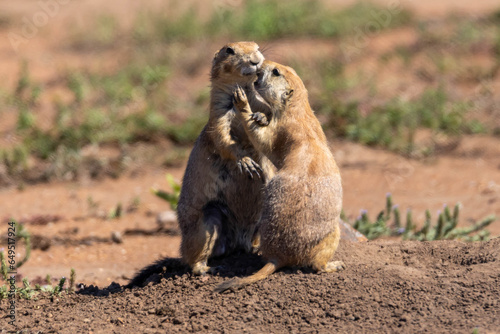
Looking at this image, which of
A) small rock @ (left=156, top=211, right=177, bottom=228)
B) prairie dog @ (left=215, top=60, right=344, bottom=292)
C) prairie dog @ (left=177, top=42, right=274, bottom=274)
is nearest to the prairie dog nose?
prairie dog @ (left=177, top=42, right=274, bottom=274)

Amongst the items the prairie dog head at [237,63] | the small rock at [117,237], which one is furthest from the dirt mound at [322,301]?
the small rock at [117,237]

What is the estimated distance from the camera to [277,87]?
17.6 ft

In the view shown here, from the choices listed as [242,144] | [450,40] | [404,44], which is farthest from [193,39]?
[242,144]

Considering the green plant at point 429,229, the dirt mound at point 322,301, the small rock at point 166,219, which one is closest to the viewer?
the dirt mound at point 322,301

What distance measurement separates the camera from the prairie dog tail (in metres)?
4.88

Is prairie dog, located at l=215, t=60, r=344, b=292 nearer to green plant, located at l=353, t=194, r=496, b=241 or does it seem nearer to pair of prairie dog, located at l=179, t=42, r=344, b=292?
pair of prairie dog, located at l=179, t=42, r=344, b=292

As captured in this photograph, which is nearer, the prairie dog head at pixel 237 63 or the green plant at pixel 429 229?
the prairie dog head at pixel 237 63

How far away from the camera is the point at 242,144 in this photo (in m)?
5.63

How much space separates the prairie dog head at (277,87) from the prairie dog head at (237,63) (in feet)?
0.27

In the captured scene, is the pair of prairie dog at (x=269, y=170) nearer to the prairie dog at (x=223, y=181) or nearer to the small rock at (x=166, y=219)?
the prairie dog at (x=223, y=181)

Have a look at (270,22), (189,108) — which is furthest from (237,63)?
(270,22)

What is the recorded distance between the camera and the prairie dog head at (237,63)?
5574 millimetres

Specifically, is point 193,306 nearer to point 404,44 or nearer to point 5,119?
point 5,119

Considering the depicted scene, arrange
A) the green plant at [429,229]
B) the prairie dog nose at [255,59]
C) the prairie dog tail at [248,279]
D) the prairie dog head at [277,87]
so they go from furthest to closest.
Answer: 1. the green plant at [429,229]
2. the prairie dog nose at [255,59]
3. the prairie dog head at [277,87]
4. the prairie dog tail at [248,279]
